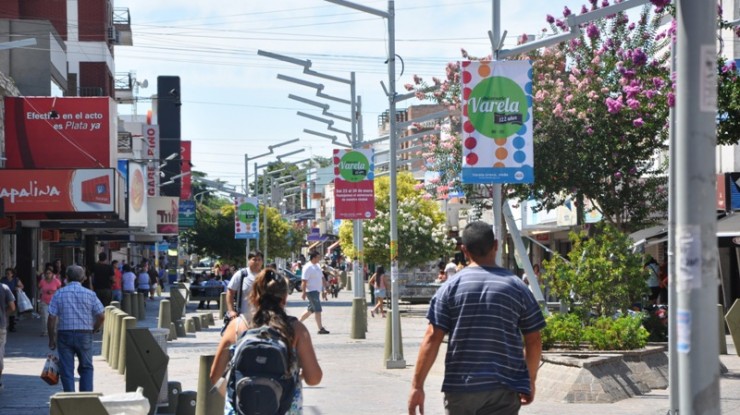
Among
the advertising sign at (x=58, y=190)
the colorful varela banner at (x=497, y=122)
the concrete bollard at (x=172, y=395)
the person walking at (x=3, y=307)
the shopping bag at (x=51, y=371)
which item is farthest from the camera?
the advertising sign at (x=58, y=190)

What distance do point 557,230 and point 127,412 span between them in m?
41.1

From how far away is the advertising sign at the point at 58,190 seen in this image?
103 feet

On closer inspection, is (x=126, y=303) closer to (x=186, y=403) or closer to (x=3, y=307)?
(x=3, y=307)

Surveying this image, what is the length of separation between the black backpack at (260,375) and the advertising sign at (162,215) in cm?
5526

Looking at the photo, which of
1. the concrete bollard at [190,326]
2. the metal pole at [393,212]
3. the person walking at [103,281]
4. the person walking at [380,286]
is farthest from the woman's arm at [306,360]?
the person walking at [380,286]

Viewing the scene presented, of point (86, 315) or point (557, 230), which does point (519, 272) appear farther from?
point (86, 315)

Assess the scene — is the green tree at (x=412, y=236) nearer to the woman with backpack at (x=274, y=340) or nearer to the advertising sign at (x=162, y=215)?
the advertising sign at (x=162, y=215)

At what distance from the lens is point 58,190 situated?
104 ft

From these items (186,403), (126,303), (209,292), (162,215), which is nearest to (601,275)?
(186,403)

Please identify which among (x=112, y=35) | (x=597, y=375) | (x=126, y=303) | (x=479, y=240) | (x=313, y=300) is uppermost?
(x=112, y=35)

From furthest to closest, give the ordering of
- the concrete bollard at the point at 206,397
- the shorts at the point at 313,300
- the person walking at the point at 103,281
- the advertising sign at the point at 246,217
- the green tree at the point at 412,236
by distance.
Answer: the advertising sign at the point at 246,217, the green tree at the point at 412,236, the person walking at the point at 103,281, the shorts at the point at 313,300, the concrete bollard at the point at 206,397

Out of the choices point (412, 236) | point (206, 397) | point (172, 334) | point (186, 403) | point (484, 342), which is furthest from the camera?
point (412, 236)

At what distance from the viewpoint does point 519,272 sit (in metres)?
54.5

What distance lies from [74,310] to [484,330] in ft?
25.9
